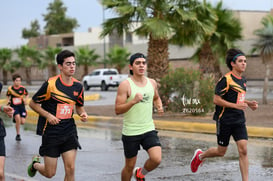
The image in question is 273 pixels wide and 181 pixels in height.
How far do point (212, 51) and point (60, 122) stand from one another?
21.9 m

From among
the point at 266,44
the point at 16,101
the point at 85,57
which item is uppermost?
the point at 266,44

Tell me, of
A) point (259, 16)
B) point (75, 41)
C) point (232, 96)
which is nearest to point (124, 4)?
point (232, 96)

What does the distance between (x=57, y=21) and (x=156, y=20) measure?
9099 cm

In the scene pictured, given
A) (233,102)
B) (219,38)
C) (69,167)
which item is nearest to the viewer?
(69,167)

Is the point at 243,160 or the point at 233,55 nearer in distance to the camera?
the point at 243,160

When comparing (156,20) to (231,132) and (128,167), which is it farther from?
(128,167)

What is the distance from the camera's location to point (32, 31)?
379 feet

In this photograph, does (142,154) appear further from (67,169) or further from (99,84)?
(99,84)

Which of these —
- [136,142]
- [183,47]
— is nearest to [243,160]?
[136,142]

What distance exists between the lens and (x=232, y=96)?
7570mm

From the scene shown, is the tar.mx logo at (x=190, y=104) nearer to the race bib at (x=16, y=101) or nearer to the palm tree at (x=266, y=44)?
the race bib at (x=16, y=101)

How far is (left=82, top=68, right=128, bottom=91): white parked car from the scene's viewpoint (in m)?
43.8

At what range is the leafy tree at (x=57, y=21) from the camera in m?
108

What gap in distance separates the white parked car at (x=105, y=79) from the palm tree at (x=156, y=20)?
2296 centimetres
